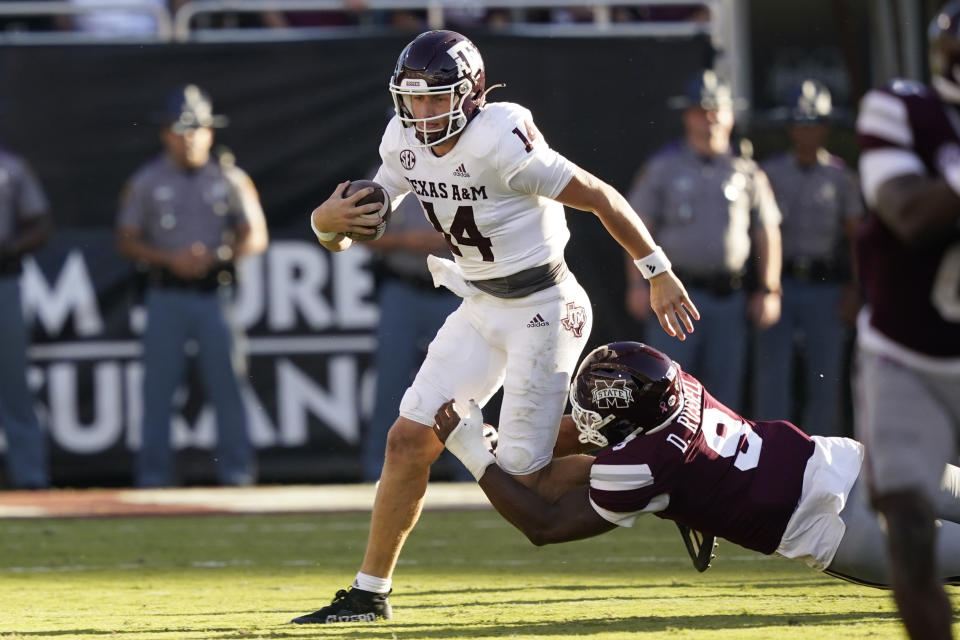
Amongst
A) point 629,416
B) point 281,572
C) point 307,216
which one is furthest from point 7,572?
point 307,216

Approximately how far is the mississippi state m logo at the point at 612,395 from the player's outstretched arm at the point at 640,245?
310 millimetres

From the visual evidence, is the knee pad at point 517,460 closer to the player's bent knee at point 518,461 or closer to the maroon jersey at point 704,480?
the player's bent knee at point 518,461

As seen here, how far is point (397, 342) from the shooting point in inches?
350

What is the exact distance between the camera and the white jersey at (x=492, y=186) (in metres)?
4.87

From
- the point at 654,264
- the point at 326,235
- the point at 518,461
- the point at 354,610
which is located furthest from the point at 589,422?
the point at 326,235

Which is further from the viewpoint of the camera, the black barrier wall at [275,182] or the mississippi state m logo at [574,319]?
the black barrier wall at [275,182]

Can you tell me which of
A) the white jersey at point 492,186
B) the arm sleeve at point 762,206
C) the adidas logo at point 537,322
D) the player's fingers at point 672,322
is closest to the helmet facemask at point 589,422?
the adidas logo at point 537,322

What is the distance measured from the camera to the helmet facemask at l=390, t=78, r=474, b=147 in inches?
190

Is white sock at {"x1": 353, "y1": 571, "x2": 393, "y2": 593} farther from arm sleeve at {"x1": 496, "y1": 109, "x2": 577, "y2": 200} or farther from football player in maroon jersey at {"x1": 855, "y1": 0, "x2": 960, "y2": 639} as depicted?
football player in maroon jersey at {"x1": 855, "y1": 0, "x2": 960, "y2": 639}

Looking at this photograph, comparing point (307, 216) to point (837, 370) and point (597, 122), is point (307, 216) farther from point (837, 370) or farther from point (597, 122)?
point (837, 370)

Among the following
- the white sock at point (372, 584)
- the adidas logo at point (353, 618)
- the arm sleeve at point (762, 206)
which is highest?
the arm sleeve at point (762, 206)

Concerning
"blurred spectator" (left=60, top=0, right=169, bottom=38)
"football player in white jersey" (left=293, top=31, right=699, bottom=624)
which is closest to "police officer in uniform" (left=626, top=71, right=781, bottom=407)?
"blurred spectator" (left=60, top=0, right=169, bottom=38)

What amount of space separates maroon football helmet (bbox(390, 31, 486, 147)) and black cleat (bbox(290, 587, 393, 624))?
1.42m

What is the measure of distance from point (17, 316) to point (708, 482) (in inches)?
216
